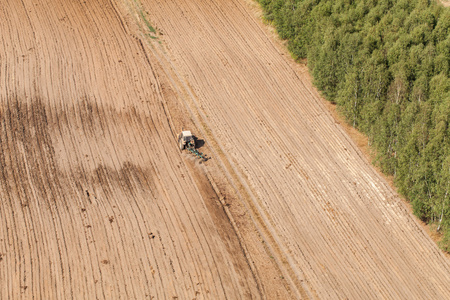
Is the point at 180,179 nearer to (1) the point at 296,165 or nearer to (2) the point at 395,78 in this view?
(1) the point at 296,165

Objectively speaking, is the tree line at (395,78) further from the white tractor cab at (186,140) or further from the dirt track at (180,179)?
the white tractor cab at (186,140)

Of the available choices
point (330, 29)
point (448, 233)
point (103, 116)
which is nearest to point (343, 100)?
point (330, 29)

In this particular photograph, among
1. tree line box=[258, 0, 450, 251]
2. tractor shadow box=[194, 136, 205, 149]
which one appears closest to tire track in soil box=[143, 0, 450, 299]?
tractor shadow box=[194, 136, 205, 149]

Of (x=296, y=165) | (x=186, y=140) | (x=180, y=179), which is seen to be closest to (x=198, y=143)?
(x=186, y=140)

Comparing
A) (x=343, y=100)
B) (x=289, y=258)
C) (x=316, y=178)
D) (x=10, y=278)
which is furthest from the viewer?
(x=343, y=100)

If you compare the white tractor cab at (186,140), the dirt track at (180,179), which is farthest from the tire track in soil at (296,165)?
the white tractor cab at (186,140)

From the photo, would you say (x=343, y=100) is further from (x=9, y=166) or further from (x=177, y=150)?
(x=9, y=166)

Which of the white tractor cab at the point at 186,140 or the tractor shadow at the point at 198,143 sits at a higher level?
the white tractor cab at the point at 186,140
